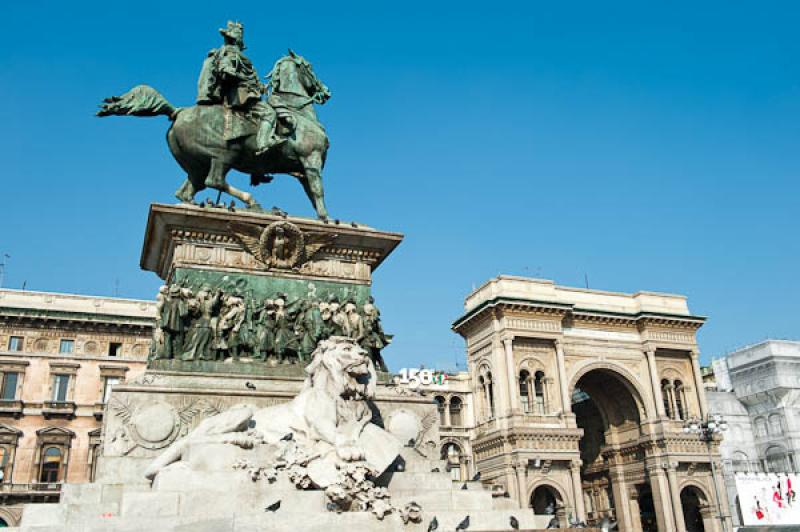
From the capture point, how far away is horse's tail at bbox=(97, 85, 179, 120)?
13.4m

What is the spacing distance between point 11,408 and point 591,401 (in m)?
39.2

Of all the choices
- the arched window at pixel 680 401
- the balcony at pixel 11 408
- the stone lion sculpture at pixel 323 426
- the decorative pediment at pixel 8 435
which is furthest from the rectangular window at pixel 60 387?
the stone lion sculpture at pixel 323 426

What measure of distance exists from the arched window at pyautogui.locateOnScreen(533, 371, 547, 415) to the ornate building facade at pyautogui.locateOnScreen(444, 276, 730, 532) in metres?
0.07

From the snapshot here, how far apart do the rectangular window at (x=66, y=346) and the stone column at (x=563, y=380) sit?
30283 mm

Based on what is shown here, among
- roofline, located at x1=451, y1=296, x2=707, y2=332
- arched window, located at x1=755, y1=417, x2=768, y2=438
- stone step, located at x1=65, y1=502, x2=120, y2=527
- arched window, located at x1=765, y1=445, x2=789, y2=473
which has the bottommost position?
stone step, located at x1=65, y1=502, x2=120, y2=527

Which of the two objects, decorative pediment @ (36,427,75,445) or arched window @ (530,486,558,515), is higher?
decorative pediment @ (36,427,75,445)

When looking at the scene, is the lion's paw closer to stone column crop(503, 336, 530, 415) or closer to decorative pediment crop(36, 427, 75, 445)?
stone column crop(503, 336, 530, 415)

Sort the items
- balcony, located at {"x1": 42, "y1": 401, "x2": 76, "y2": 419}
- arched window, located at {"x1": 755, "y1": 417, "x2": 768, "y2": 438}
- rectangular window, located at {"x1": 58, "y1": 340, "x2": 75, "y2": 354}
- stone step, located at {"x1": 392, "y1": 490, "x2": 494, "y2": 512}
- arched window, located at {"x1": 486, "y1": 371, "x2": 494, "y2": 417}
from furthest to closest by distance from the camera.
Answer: arched window, located at {"x1": 755, "y1": 417, "x2": 768, "y2": 438}
arched window, located at {"x1": 486, "y1": 371, "x2": 494, "y2": 417}
rectangular window, located at {"x1": 58, "y1": 340, "x2": 75, "y2": 354}
balcony, located at {"x1": 42, "y1": 401, "x2": 76, "y2": 419}
stone step, located at {"x1": 392, "y1": 490, "x2": 494, "y2": 512}

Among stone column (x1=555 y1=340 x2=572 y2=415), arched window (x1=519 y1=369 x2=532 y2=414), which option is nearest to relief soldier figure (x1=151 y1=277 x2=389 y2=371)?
arched window (x1=519 y1=369 x2=532 y2=414)

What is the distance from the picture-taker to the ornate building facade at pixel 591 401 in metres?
46.2

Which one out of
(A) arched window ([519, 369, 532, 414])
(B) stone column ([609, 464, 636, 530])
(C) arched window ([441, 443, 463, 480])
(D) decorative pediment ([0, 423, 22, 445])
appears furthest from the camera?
(C) arched window ([441, 443, 463, 480])

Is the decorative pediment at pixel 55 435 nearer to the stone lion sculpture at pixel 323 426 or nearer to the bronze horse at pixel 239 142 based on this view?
the bronze horse at pixel 239 142

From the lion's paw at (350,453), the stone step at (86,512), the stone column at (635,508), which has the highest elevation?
the stone column at (635,508)

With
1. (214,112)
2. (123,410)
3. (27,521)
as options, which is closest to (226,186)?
(214,112)
